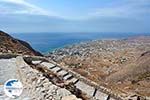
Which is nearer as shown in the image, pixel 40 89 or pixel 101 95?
pixel 40 89

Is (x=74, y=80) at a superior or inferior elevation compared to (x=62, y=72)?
inferior

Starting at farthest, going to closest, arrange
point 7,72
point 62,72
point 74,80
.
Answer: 1. point 62,72
2. point 74,80
3. point 7,72

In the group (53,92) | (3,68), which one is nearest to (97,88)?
(3,68)

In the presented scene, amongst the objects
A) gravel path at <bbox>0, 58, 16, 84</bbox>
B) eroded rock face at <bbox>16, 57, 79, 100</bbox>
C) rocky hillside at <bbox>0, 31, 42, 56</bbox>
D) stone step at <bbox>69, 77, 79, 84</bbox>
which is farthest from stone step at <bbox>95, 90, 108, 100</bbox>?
rocky hillside at <bbox>0, 31, 42, 56</bbox>

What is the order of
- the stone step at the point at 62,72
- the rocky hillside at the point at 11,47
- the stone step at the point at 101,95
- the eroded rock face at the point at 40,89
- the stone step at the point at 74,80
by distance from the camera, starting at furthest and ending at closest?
the rocky hillside at the point at 11,47
the stone step at the point at 62,72
the stone step at the point at 74,80
the stone step at the point at 101,95
the eroded rock face at the point at 40,89

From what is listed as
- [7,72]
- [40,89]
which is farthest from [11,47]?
[40,89]

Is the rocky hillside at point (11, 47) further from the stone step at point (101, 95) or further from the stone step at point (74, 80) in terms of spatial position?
the stone step at point (101, 95)

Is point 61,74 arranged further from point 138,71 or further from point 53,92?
point 138,71

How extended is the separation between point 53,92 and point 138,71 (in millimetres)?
43568

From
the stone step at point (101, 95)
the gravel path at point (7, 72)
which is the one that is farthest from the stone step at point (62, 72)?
the gravel path at point (7, 72)

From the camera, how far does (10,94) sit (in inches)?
528

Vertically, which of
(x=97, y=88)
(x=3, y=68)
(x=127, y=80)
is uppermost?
(x=3, y=68)

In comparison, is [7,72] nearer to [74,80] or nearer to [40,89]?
[74,80]

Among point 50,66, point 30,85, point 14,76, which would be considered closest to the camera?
point 30,85
